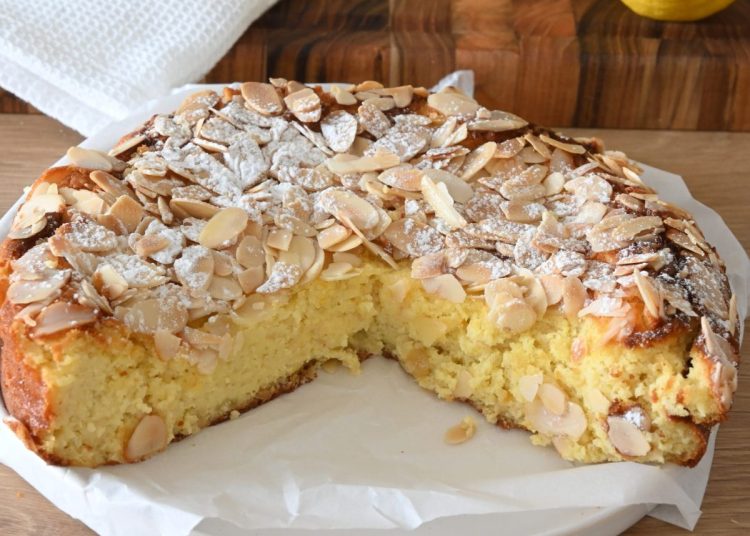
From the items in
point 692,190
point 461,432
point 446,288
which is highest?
point 446,288

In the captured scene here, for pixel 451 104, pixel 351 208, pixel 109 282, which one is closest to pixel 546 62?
pixel 451 104

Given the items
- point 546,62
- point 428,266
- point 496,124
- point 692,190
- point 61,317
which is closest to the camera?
point 61,317

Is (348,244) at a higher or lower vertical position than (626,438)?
higher

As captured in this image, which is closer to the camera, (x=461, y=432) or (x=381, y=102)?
(x=461, y=432)

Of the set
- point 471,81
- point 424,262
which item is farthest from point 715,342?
point 471,81

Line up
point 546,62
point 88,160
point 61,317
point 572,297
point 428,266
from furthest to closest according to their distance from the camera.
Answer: point 546,62, point 88,160, point 428,266, point 572,297, point 61,317

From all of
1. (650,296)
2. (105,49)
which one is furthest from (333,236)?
(105,49)

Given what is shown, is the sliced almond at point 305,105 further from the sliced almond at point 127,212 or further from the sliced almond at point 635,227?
the sliced almond at point 635,227

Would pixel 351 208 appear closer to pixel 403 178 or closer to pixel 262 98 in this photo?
pixel 403 178

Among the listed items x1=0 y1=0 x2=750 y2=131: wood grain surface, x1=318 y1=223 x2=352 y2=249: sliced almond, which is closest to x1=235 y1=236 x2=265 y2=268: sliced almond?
x1=318 y1=223 x2=352 y2=249: sliced almond
